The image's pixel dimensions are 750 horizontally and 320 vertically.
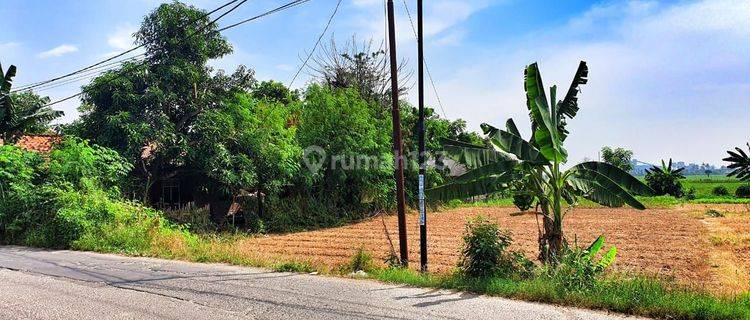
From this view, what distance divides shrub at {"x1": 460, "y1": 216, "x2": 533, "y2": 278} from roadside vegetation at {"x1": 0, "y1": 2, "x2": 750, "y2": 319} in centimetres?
2

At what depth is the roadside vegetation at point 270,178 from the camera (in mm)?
8016

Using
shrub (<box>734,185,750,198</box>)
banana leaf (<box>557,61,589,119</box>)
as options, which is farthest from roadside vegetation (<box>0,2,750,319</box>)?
shrub (<box>734,185,750,198</box>)

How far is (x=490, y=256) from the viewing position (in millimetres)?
8047

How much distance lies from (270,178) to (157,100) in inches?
194

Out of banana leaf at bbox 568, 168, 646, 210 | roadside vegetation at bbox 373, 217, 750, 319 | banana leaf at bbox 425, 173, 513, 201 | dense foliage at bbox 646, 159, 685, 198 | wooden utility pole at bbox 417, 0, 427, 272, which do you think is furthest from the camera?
dense foliage at bbox 646, 159, 685, 198

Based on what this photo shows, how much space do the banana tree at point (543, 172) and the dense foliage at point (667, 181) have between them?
41821 mm

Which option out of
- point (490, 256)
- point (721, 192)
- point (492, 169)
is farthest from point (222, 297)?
→ point (721, 192)

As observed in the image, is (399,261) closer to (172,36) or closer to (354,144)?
(354,144)

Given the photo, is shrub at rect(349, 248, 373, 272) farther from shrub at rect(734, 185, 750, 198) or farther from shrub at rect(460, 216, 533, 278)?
shrub at rect(734, 185, 750, 198)

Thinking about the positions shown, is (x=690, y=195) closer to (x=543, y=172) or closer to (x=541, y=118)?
(x=543, y=172)

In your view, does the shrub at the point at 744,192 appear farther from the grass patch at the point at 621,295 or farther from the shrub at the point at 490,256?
the shrub at the point at 490,256

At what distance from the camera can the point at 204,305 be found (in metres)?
6.74

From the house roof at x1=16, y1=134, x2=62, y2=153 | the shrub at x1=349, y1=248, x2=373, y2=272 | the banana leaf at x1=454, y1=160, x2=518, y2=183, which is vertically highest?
the house roof at x1=16, y1=134, x2=62, y2=153

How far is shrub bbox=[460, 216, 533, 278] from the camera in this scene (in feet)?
26.3
